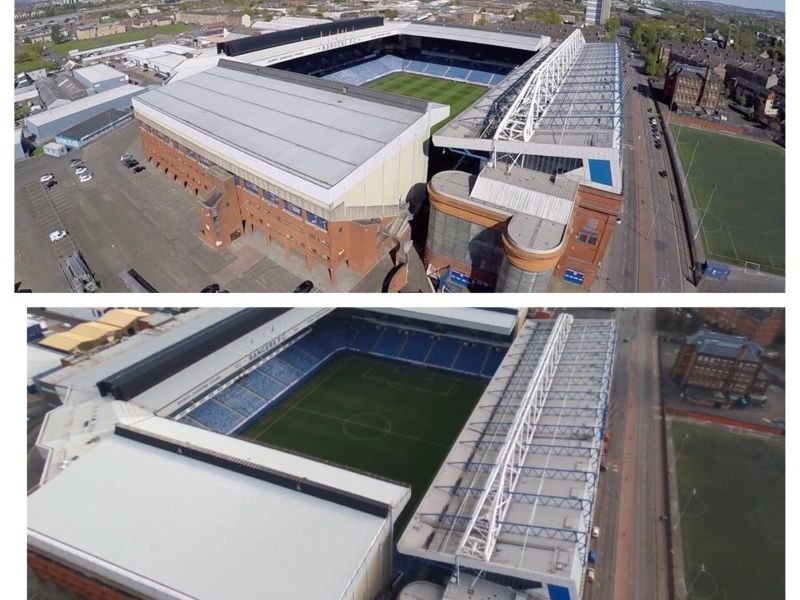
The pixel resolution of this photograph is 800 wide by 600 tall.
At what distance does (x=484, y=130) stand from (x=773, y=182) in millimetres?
12973

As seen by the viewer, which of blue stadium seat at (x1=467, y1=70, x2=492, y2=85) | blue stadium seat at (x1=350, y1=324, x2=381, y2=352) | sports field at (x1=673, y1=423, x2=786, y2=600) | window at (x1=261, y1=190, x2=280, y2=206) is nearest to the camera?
sports field at (x1=673, y1=423, x2=786, y2=600)

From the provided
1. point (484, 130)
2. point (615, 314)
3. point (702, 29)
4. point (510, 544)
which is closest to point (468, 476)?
point (510, 544)

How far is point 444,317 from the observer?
14.6 meters

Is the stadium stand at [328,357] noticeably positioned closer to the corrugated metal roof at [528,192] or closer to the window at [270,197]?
the window at [270,197]

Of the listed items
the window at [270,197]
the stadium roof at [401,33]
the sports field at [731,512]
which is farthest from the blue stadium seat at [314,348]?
the stadium roof at [401,33]

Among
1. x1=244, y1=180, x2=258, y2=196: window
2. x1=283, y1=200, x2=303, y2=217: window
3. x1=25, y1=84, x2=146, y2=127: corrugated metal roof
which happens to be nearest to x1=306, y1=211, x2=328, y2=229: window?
x1=283, y1=200, x2=303, y2=217: window

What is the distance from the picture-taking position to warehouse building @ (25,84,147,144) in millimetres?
18078

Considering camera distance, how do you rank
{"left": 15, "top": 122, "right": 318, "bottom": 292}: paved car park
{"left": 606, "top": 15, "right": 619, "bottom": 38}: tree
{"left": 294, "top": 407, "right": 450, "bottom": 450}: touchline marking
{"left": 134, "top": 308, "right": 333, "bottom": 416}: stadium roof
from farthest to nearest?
{"left": 606, "top": 15, "right": 619, "bottom": 38}: tree → {"left": 294, "top": 407, "right": 450, "bottom": 450}: touchline marking → {"left": 134, "top": 308, "right": 333, "bottom": 416}: stadium roof → {"left": 15, "top": 122, "right": 318, "bottom": 292}: paved car park

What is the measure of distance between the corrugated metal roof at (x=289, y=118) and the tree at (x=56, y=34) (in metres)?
12.2

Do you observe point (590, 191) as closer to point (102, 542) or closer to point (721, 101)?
point (102, 542)

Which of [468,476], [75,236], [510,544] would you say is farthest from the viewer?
[75,236]

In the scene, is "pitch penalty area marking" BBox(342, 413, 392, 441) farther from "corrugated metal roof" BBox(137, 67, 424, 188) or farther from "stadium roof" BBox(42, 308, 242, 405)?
"corrugated metal roof" BBox(137, 67, 424, 188)

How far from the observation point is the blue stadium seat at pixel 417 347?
577 inches

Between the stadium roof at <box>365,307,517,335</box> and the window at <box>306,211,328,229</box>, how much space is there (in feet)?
19.4
